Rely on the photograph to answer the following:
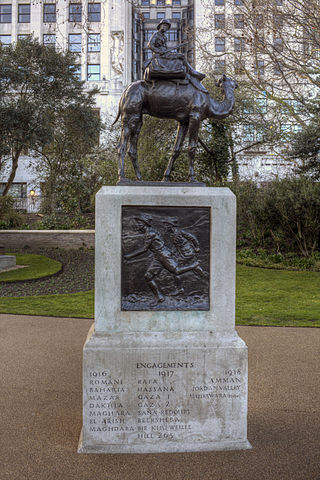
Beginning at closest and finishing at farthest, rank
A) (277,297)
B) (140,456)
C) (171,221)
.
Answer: (140,456) → (171,221) → (277,297)

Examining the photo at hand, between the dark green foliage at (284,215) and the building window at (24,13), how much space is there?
116 ft

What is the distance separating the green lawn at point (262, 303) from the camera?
7969 millimetres

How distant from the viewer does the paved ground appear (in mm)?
2857

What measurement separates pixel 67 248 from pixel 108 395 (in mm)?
14466

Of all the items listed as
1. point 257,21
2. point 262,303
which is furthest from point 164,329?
point 257,21

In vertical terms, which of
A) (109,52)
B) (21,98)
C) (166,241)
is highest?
(109,52)

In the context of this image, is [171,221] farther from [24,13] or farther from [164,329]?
[24,13]

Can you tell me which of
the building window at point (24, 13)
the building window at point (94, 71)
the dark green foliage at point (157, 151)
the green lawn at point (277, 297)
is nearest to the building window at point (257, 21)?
the dark green foliage at point (157, 151)

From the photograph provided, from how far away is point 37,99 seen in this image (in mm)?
13797

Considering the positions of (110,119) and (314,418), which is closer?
(314,418)

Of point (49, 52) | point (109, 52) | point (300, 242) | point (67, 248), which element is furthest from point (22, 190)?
point (300, 242)

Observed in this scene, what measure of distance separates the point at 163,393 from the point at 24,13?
4556cm

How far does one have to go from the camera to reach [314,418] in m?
3.70

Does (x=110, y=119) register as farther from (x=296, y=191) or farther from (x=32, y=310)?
(x=32, y=310)
